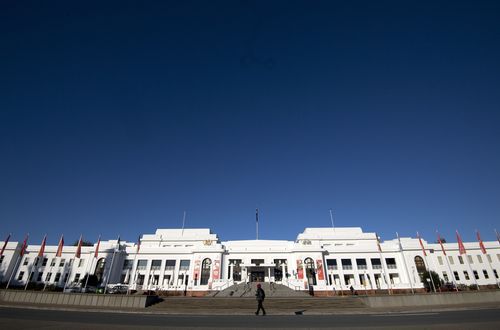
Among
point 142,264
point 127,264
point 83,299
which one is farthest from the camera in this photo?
point 127,264

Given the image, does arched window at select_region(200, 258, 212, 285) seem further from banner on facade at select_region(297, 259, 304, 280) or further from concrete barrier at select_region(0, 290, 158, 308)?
concrete barrier at select_region(0, 290, 158, 308)

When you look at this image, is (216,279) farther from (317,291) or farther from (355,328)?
(355,328)

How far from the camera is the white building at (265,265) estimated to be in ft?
166

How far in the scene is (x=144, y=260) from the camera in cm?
5550

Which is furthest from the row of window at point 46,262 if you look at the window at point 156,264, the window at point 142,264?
the window at point 156,264

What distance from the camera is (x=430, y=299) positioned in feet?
69.6

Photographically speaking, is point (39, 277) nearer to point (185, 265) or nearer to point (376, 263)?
point (185, 265)

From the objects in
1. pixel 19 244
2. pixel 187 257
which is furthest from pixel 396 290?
pixel 19 244

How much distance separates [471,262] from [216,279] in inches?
1991

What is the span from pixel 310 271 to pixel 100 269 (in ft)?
143

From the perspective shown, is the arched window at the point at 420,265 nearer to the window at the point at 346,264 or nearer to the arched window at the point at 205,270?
the window at the point at 346,264

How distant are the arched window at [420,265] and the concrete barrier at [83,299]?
165ft

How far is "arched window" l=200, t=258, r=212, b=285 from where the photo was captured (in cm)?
5116

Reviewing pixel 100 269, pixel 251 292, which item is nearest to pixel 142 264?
pixel 100 269
